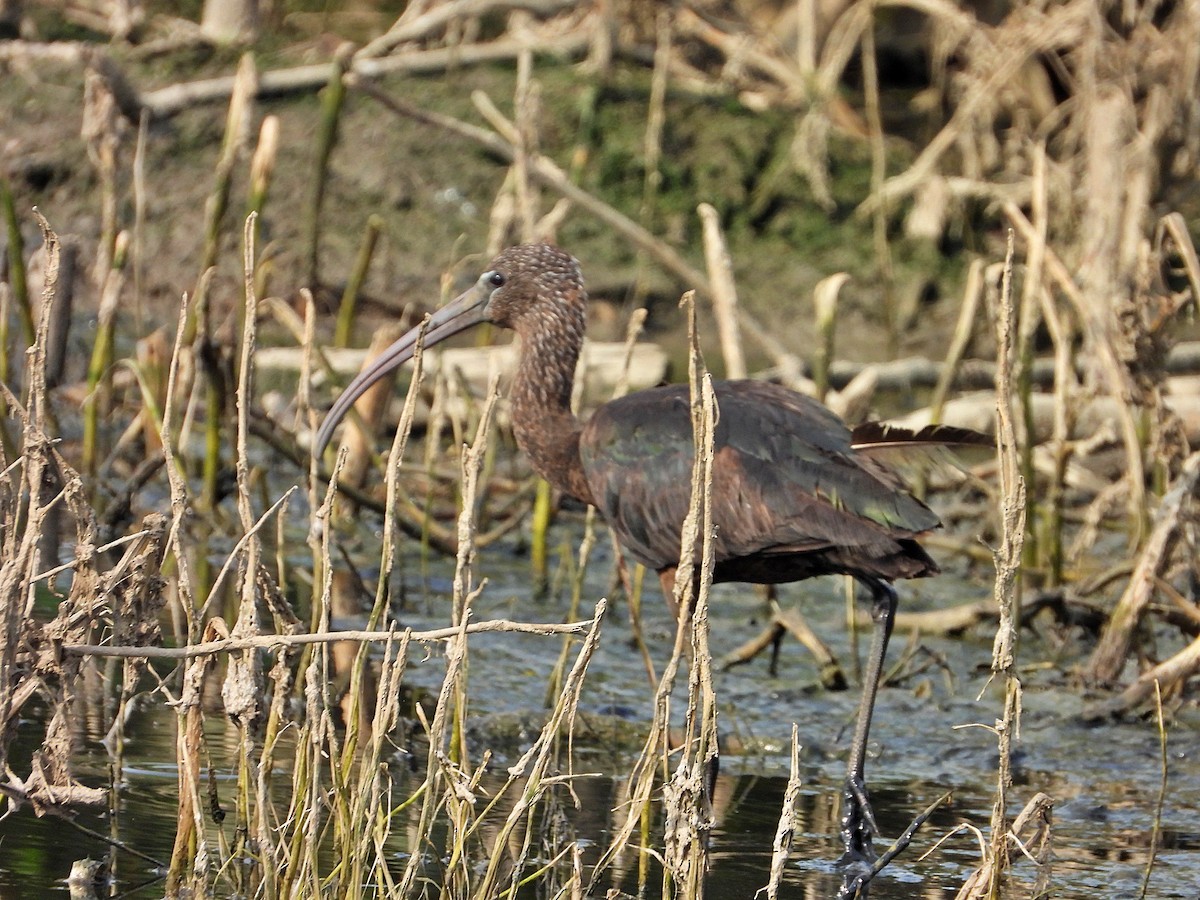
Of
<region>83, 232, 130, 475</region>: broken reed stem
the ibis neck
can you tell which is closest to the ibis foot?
the ibis neck

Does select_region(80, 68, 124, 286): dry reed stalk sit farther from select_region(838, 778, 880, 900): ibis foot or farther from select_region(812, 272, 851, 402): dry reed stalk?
select_region(838, 778, 880, 900): ibis foot

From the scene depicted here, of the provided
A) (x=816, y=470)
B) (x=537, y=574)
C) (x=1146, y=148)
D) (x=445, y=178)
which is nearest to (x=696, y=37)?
(x=445, y=178)

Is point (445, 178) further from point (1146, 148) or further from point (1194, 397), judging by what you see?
point (1194, 397)

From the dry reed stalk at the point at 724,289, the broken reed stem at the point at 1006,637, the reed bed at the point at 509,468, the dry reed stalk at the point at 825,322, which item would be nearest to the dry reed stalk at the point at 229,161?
the reed bed at the point at 509,468

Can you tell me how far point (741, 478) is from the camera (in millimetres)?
5406

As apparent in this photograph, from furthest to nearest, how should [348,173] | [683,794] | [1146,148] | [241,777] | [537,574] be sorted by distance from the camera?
[348,173] < [1146,148] < [537,574] < [241,777] < [683,794]

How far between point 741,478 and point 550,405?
3.18 feet

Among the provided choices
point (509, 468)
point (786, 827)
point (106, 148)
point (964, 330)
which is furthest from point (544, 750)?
point (509, 468)

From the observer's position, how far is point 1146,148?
1138cm

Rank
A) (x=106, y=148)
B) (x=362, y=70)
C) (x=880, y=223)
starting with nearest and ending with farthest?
1. (x=106, y=148)
2. (x=880, y=223)
3. (x=362, y=70)

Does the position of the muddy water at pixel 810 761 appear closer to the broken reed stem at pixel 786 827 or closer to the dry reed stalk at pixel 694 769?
the broken reed stem at pixel 786 827

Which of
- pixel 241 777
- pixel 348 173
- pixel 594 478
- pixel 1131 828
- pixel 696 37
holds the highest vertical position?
pixel 696 37

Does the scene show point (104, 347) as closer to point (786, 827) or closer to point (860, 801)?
point (860, 801)

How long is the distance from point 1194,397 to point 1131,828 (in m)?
4.40
